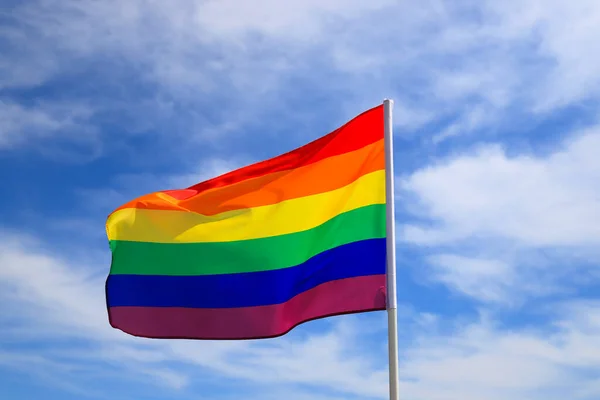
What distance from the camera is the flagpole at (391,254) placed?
11.7m

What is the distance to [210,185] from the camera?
16.4 metres

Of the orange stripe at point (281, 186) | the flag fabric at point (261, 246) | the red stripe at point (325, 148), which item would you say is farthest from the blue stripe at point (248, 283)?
the red stripe at point (325, 148)

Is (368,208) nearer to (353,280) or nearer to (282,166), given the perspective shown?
(353,280)

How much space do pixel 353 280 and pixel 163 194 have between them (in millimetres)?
4929

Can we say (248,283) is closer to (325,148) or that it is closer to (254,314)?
(254,314)

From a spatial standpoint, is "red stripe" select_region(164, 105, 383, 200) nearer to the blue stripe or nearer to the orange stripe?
the orange stripe

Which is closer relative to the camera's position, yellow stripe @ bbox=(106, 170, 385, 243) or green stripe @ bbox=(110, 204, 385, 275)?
green stripe @ bbox=(110, 204, 385, 275)

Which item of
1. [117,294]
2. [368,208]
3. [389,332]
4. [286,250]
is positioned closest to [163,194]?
[117,294]

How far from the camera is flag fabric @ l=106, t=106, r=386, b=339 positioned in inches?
541

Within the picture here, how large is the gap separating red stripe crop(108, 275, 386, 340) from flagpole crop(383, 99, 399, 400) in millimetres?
260

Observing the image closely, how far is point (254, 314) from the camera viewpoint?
14867 millimetres

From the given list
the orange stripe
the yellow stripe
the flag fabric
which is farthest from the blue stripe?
the orange stripe

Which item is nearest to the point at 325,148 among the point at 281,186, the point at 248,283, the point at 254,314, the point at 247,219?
the point at 281,186

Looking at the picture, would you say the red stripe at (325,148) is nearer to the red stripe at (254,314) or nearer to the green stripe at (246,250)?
the green stripe at (246,250)
